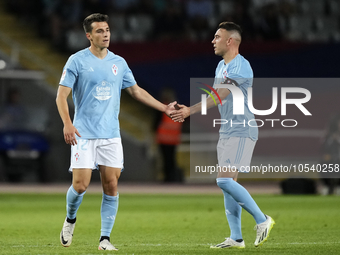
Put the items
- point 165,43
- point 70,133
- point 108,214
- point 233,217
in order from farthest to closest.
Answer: point 165,43 < point 233,217 < point 108,214 < point 70,133

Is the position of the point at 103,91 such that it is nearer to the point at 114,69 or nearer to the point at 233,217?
the point at 114,69

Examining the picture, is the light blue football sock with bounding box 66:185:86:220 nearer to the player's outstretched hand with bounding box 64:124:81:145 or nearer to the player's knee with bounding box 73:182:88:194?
the player's knee with bounding box 73:182:88:194

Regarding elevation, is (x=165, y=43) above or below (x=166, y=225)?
above

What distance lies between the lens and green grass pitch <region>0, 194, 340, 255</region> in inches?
264

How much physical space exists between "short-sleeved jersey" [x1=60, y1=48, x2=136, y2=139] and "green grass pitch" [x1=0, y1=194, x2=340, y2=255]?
1.19 m

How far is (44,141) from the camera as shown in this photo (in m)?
17.5

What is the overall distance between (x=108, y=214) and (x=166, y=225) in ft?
8.71

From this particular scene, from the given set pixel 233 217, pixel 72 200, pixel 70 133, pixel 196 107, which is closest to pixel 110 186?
pixel 72 200

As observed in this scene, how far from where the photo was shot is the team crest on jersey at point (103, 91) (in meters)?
6.61

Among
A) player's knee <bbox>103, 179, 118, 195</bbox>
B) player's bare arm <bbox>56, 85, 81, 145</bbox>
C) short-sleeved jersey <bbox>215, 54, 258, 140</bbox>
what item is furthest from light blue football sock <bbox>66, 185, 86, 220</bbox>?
short-sleeved jersey <bbox>215, 54, 258, 140</bbox>

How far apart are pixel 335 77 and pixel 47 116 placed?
28.0 ft

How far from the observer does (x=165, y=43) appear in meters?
20.5

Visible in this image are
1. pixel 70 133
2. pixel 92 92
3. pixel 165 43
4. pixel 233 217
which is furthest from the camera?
pixel 165 43

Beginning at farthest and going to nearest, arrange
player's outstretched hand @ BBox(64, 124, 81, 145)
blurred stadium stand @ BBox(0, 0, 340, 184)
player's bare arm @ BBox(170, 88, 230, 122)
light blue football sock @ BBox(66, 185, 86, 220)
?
blurred stadium stand @ BBox(0, 0, 340, 184) < player's bare arm @ BBox(170, 88, 230, 122) < light blue football sock @ BBox(66, 185, 86, 220) < player's outstretched hand @ BBox(64, 124, 81, 145)
